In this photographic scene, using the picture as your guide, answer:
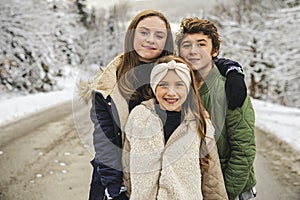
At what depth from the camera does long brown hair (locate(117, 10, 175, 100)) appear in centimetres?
215

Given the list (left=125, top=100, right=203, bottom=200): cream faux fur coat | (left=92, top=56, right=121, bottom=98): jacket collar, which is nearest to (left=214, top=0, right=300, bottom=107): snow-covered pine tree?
(left=92, top=56, right=121, bottom=98): jacket collar

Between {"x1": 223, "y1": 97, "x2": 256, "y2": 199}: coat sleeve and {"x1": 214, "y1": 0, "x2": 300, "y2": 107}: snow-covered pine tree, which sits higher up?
{"x1": 223, "y1": 97, "x2": 256, "y2": 199}: coat sleeve

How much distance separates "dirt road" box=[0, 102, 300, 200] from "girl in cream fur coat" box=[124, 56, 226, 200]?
703 mm

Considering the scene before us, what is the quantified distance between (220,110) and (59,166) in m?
4.94

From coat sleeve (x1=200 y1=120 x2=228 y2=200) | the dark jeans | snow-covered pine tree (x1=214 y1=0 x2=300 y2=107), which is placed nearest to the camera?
coat sleeve (x1=200 y1=120 x2=228 y2=200)

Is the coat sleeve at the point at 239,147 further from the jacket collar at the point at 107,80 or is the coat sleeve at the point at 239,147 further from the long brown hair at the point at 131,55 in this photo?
the jacket collar at the point at 107,80

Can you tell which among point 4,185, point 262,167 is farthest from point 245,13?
point 4,185

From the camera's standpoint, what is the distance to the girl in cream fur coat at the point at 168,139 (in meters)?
1.97

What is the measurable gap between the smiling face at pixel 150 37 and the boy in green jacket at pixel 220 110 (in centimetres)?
15

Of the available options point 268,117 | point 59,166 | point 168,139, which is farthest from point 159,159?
point 268,117

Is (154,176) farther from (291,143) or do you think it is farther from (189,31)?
(291,143)

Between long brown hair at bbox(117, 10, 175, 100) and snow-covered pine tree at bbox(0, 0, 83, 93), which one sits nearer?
long brown hair at bbox(117, 10, 175, 100)

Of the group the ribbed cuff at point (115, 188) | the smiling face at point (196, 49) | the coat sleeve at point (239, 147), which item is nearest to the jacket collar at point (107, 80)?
the smiling face at point (196, 49)

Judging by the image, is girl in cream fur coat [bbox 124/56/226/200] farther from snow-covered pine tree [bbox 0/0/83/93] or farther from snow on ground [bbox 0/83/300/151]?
snow-covered pine tree [bbox 0/0/83/93]
